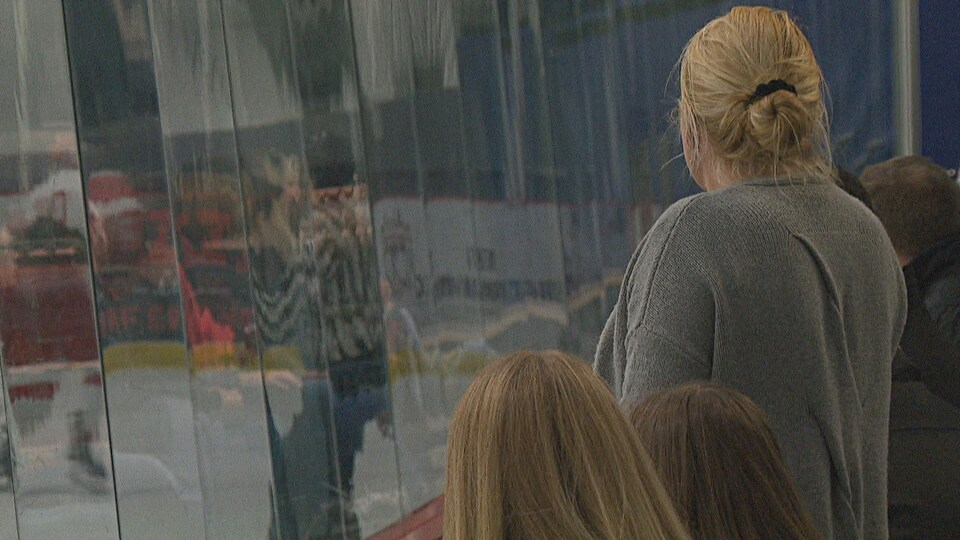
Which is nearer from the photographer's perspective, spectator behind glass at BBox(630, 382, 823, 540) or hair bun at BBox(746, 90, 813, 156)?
spectator behind glass at BBox(630, 382, 823, 540)

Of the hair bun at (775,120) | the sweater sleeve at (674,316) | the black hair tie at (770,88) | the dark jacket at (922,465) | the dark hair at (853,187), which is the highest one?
the black hair tie at (770,88)

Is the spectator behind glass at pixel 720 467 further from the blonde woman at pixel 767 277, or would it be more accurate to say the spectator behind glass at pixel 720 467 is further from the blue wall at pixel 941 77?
the blue wall at pixel 941 77

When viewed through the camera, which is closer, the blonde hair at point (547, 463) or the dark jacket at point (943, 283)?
the blonde hair at point (547, 463)

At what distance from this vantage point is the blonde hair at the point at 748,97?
1.66 m

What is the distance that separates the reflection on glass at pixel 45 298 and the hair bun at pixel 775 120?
46.5 inches

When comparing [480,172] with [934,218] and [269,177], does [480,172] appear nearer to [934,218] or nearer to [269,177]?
[269,177]

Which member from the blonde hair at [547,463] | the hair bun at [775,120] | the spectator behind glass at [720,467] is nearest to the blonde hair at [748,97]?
the hair bun at [775,120]

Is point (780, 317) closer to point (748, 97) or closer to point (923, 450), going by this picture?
point (748, 97)


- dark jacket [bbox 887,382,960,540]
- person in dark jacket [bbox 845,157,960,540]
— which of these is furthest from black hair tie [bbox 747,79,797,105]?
dark jacket [bbox 887,382,960,540]

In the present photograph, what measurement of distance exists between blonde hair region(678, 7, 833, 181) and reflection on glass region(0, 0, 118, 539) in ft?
3.62

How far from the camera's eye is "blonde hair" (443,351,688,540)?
4.05 ft

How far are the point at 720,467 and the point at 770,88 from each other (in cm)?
56

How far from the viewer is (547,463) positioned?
1.25m

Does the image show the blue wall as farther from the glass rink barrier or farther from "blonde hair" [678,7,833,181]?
"blonde hair" [678,7,833,181]
